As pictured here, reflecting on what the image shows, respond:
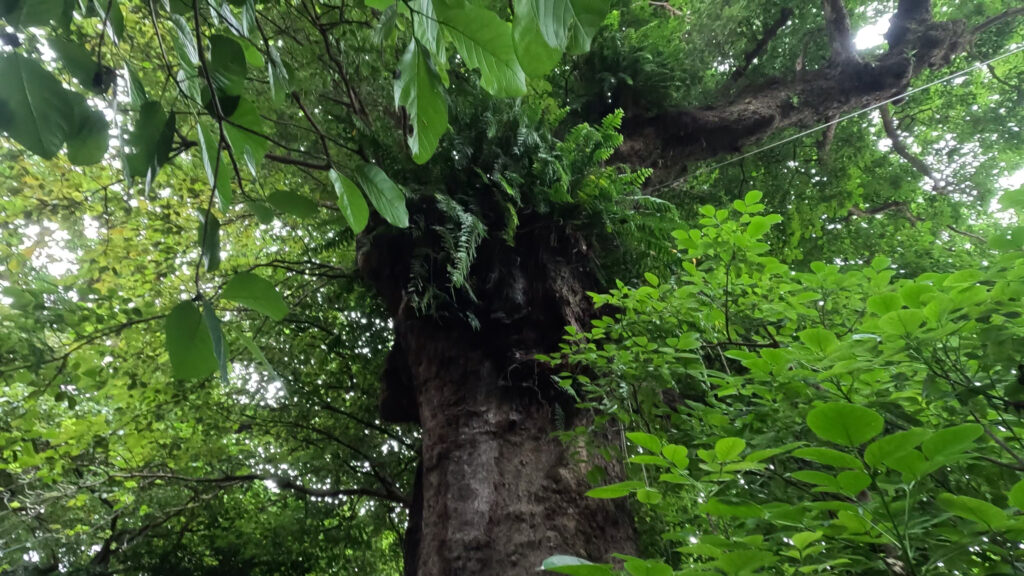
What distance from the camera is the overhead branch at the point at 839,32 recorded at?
12.1 feet

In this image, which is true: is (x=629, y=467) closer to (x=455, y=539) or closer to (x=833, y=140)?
(x=455, y=539)

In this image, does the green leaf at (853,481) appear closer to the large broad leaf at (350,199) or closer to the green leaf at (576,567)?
the green leaf at (576,567)

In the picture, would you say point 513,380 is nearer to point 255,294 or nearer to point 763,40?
point 255,294

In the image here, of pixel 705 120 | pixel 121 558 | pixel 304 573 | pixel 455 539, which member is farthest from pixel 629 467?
pixel 121 558

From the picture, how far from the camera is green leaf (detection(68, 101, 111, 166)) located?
668 millimetres

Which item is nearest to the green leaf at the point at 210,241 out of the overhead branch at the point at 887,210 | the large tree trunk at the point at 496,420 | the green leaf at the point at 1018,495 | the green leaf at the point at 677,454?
the green leaf at the point at 677,454

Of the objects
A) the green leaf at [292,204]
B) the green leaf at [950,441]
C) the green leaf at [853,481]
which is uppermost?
the green leaf at [292,204]

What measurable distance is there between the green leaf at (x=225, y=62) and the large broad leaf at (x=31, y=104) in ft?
0.62

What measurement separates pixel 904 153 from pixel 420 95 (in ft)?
20.4

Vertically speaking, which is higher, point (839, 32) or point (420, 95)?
point (839, 32)

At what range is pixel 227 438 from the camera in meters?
4.28

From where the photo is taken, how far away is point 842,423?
0.71 metres

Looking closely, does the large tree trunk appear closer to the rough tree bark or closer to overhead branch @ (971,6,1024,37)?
the rough tree bark

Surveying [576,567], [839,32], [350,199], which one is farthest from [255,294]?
[839,32]
